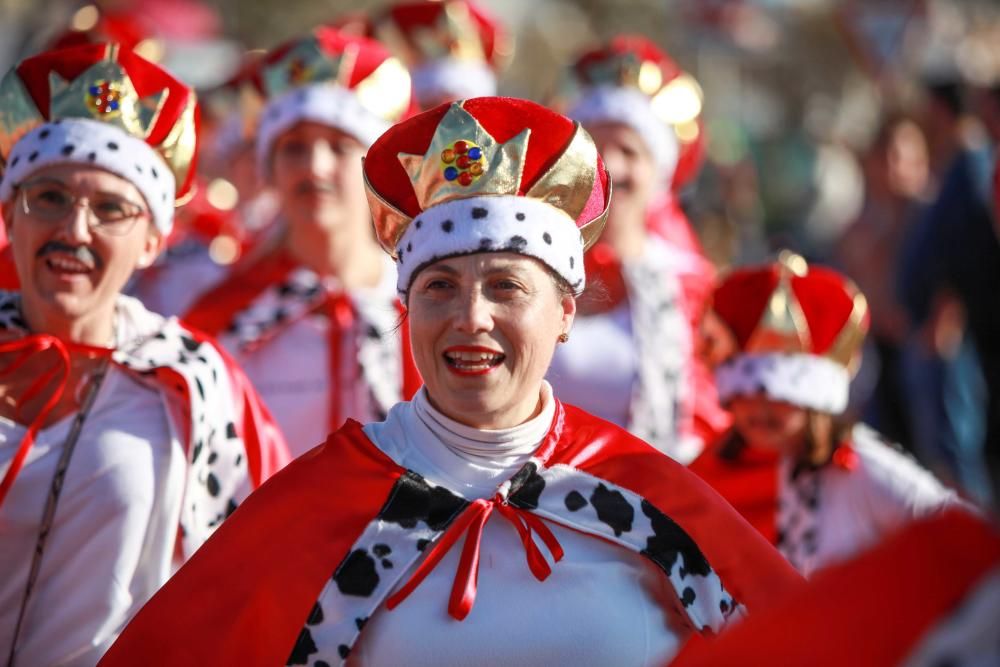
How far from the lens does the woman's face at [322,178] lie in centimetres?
622

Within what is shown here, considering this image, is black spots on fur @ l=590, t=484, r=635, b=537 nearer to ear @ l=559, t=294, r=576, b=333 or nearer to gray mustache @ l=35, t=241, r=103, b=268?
ear @ l=559, t=294, r=576, b=333

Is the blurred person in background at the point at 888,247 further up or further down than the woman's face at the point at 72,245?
further down

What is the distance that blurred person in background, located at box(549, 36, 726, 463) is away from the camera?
6.57m

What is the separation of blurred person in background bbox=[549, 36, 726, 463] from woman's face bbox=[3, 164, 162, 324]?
5.69 feet

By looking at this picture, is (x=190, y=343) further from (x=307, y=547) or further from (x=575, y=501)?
(x=575, y=501)

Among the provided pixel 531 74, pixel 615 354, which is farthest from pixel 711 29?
pixel 615 354

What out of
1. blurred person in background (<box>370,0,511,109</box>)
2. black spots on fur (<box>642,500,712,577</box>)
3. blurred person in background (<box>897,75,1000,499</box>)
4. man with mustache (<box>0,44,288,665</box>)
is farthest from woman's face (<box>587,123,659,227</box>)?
black spots on fur (<box>642,500,712,577</box>)

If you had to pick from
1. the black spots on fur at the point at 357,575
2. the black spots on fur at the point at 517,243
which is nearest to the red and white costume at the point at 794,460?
the black spots on fur at the point at 517,243

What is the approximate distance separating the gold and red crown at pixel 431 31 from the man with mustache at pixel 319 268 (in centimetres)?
203

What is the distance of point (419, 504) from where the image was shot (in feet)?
12.9

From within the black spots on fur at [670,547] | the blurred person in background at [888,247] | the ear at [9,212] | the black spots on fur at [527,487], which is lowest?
the blurred person in background at [888,247]

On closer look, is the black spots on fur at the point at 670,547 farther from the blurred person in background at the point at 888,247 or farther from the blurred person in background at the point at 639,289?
the blurred person in background at the point at 888,247

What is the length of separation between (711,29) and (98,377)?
71.6 feet

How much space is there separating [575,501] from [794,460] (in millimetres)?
2131
